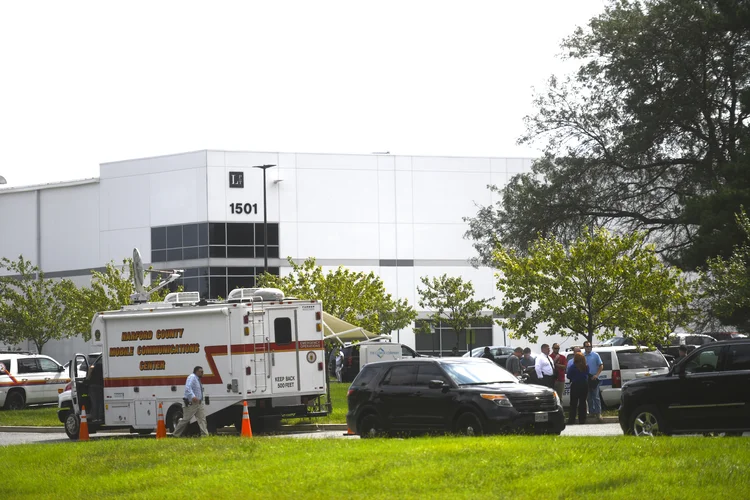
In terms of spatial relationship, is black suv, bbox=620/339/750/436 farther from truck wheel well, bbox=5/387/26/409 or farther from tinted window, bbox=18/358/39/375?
truck wheel well, bbox=5/387/26/409

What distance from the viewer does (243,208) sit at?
64.4m

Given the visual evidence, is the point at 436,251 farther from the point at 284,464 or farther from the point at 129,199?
the point at 284,464

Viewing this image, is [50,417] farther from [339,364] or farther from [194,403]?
[339,364]

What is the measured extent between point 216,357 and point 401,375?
4.69 metres

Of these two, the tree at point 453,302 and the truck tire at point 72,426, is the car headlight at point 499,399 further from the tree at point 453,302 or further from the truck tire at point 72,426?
the tree at point 453,302

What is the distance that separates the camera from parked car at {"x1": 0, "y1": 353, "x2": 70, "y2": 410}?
3441 cm

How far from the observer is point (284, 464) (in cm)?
1402

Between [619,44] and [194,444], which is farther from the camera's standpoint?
[619,44]

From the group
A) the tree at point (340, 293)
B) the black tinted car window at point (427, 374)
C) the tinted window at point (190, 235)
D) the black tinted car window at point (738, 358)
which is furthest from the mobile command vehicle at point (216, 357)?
the tinted window at point (190, 235)

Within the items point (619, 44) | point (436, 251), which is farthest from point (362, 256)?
point (619, 44)

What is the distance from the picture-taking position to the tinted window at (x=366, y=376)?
1952cm

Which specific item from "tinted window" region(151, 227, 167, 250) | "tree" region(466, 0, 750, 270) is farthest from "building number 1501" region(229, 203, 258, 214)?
"tree" region(466, 0, 750, 270)

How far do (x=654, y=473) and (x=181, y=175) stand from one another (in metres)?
55.6

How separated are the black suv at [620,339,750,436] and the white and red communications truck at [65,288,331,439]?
7.84 meters
